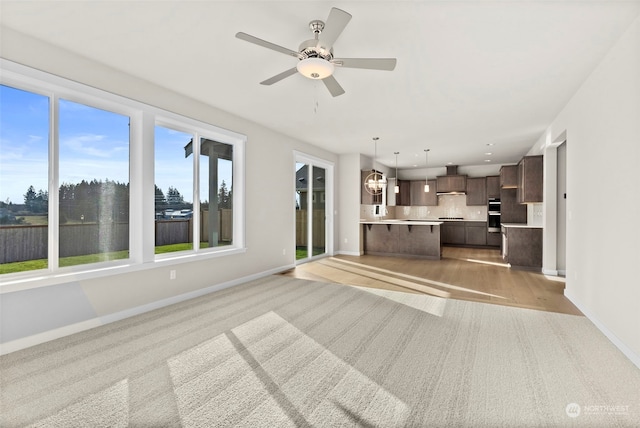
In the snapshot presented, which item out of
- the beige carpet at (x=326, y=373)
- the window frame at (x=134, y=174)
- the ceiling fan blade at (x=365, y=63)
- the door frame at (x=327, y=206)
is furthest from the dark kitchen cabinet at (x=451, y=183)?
the ceiling fan blade at (x=365, y=63)

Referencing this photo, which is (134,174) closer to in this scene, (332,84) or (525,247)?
(332,84)

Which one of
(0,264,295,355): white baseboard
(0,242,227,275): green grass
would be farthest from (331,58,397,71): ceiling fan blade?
(0,264,295,355): white baseboard

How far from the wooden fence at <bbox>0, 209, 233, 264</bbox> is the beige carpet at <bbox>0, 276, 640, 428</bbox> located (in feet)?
2.78

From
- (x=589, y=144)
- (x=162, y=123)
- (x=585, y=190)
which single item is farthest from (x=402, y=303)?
(x=162, y=123)

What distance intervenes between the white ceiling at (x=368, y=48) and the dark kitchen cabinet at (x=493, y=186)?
16.1 feet

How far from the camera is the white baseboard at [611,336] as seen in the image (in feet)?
7.94

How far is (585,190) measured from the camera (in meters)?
3.51

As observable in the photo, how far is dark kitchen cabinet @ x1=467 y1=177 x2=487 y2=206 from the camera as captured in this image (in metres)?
9.73

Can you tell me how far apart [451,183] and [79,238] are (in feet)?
31.7

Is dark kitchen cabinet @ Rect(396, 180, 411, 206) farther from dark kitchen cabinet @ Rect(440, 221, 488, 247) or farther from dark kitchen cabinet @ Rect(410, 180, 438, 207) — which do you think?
dark kitchen cabinet @ Rect(440, 221, 488, 247)

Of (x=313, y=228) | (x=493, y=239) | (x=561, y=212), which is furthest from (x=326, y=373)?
(x=493, y=239)

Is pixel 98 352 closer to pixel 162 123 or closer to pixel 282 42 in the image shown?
pixel 162 123

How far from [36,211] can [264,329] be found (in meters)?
2.44

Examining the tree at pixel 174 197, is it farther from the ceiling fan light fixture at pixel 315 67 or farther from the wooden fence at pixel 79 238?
the ceiling fan light fixture at pixel 315 67
